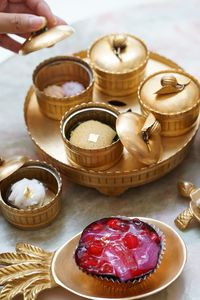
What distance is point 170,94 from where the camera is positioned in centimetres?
121

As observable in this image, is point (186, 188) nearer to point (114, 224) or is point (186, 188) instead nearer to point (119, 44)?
point (114, 224)

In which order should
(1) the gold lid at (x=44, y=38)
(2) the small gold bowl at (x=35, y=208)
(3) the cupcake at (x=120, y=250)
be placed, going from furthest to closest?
1. (1) the gold lid at (x=44, y=38)
2. (2) the small gold bowl at (x=35, y=208)
3. (3) the cupcake at (x=120, y=250)

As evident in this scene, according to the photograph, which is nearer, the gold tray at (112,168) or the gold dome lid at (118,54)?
the gold tray at (112,168)

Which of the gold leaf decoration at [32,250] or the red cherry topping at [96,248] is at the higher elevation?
the red cherry topping at [96,248]

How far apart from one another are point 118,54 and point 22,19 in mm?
223

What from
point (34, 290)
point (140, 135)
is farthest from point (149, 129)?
point (34, 290)

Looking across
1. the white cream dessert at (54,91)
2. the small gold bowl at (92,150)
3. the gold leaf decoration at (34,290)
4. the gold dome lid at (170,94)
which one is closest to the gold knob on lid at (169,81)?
the gold dome lid at (170,94)

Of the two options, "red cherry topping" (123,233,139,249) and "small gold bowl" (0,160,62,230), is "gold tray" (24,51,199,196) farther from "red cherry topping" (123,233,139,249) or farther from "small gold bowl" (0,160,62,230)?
"red cherry topping" (123,233,139,249)

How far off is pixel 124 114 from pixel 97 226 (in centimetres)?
21

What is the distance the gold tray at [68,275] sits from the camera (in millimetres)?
1014

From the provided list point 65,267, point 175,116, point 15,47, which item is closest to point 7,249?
point 65,267

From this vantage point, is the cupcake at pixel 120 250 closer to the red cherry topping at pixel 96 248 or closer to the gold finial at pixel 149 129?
the red cherry topping at pixel 96 248

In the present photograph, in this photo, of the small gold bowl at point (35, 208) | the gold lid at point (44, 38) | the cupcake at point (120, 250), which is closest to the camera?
the cupcake at point (120, 250)

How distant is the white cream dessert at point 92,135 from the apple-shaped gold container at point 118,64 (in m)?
0.14
